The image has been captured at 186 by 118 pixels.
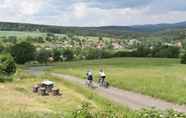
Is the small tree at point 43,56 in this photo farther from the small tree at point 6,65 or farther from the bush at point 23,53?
the small tree at point 6,65

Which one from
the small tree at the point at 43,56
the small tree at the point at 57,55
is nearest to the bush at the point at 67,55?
the small tree at the point at 57,55

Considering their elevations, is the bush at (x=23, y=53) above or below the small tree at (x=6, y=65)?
below

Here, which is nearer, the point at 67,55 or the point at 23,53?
the point at 23,53

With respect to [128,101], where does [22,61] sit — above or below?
below

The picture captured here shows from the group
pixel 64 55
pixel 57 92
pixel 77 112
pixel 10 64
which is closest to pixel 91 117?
pixel 77 112

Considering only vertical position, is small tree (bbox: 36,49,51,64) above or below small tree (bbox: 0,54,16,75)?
below

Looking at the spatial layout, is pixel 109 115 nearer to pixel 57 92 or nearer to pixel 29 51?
pixel 57 92

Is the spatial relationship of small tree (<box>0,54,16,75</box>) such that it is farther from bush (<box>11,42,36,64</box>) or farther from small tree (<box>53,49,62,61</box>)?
small tree (<box>53,49,62,61</box>)

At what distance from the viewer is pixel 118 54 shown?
143125mm

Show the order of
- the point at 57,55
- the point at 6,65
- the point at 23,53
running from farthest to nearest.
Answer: the point at 57,55, the point at 23,53, the point at 6,65

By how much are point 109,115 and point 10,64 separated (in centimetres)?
5331

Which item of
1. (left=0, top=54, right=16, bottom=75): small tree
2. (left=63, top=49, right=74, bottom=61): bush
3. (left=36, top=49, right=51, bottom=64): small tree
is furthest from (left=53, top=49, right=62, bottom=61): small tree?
(left=0, top=54, right=16, bottom=75): small tree

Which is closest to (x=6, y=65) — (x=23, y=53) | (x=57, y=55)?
(x=23, y=53)

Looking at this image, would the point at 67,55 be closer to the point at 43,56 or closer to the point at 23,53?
the point at 43,56
